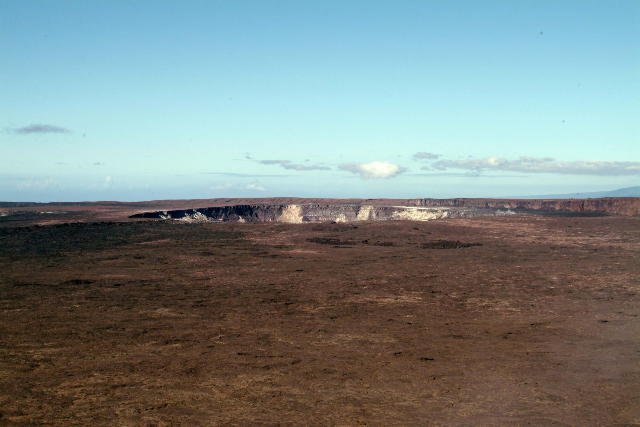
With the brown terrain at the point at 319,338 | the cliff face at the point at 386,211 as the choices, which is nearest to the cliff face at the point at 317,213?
the cliff face at the point at 386,211

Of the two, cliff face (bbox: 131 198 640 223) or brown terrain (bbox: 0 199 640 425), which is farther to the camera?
cliff face (bbox: 131 198 640 223)

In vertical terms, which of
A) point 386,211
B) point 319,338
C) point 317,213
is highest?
point 386,211

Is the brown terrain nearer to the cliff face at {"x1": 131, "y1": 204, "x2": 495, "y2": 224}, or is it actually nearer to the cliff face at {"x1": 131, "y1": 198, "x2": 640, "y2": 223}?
the cliff face at {"x1": 131, "y1": 204, "x2": 495, "y2": 224}

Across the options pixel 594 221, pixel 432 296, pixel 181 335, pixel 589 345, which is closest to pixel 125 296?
pixel 181 335

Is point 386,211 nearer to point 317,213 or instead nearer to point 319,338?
point 317,213

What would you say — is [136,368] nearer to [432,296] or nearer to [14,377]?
[14,377]

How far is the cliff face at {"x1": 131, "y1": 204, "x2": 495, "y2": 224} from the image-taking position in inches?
2255

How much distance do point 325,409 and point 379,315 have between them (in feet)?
19.5

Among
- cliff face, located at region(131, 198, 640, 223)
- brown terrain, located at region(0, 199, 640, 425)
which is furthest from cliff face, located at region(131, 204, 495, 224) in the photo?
brown terrain, located at region(0, 199, 640, 425)

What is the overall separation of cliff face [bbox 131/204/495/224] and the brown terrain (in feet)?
106

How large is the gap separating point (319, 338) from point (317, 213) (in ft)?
168

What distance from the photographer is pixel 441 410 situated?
24.8 feet

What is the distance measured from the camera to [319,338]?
1123cm

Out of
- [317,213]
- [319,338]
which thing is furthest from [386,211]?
[319,338]
